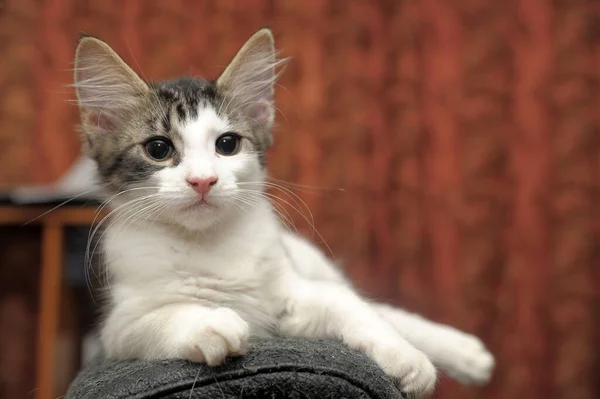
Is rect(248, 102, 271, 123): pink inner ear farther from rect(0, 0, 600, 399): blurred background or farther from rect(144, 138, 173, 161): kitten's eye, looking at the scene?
rect(0, 0, 600, 399): blurred background

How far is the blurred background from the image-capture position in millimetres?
2221

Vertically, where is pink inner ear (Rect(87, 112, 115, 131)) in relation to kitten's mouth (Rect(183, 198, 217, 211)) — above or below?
above

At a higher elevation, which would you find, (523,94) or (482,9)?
(482,9)

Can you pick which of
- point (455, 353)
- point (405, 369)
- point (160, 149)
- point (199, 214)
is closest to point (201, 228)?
point (199, 214)

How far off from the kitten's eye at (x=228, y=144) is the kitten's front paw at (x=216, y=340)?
413 mm

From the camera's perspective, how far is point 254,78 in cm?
128

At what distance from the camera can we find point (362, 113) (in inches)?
89.4

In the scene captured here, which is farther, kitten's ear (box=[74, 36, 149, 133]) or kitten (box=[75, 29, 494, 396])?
kitten's ear (box=[74, 36, 149, 133])

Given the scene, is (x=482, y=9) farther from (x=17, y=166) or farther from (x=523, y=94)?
(x=17, y=166)

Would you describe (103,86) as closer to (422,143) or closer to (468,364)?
(468,364)

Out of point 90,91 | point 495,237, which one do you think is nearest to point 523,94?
point 495,237

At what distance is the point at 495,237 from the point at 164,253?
4.98ft

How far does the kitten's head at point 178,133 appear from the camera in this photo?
1.07 m

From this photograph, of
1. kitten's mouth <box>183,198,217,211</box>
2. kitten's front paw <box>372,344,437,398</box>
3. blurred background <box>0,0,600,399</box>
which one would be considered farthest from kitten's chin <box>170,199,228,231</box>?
blurred background <box>0,0,600,399</box>
